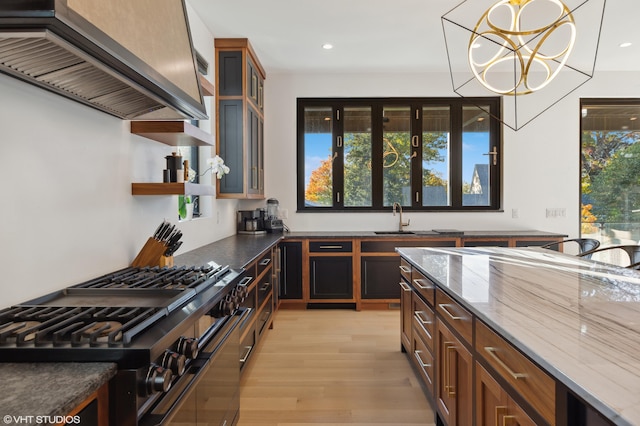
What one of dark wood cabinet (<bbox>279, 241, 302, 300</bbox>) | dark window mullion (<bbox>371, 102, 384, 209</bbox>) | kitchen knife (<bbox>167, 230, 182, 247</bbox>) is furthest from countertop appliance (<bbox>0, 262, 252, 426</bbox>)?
dark window mullion (<bbox>371, 102, 384, 209</bbox>)

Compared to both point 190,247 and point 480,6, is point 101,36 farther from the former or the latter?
point 480,6

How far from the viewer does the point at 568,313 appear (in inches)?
46.3

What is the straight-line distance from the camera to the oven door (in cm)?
102

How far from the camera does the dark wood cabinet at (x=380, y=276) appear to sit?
13.6ft

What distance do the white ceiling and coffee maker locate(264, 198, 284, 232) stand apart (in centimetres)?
167

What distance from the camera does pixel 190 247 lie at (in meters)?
2.82

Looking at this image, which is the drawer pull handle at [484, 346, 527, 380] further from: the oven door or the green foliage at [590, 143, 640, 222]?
the green foliage at [590, 143, 640, 222]

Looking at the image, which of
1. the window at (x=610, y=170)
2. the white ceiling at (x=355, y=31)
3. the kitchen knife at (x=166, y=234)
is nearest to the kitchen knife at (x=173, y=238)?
the kitchen knife at (x=166, y=234)

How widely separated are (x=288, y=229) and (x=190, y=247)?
187 cm

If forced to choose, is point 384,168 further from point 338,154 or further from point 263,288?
point 263,288

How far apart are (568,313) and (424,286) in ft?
3.12

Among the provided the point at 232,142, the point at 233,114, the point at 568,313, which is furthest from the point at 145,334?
the point at 233,114

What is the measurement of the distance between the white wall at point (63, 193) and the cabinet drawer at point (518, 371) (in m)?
1.64

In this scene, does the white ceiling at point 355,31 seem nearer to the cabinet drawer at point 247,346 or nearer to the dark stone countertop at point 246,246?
the dark stone countertop at point 246,246
